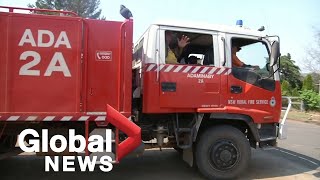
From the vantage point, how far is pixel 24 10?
573cm

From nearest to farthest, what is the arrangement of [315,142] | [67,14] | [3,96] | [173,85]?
[3,96] < [67,14] < [173,85] < [315,142]

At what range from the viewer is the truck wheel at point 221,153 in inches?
269

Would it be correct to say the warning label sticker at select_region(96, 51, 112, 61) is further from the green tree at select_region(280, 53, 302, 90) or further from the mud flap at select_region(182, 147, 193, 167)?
the green tree at select_region(280, 53, 302, 90)

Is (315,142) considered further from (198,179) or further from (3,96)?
(3,96)

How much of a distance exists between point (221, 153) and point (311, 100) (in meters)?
22.9

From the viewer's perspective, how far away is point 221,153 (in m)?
6.88

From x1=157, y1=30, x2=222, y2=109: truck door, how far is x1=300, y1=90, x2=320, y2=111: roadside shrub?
22.7 metres

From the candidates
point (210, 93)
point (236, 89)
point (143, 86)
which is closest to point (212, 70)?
point (210, 93)

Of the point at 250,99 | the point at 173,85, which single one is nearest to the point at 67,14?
the point at 173,85

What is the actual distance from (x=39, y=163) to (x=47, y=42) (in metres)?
3.38

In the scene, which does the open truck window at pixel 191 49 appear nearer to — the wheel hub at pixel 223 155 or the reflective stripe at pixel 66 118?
the wheel hub at pixel 223 155

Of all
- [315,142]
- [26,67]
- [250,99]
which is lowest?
[315,142]

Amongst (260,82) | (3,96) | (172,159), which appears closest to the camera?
(3,96)

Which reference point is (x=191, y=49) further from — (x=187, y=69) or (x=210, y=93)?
(x=210, y=93)
